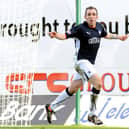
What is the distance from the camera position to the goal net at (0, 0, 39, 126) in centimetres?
1046

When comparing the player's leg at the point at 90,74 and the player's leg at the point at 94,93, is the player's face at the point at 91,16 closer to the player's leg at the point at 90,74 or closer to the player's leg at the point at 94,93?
the player's leg at the point at 90,74

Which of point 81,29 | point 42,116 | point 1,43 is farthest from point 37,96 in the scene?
point 81,29

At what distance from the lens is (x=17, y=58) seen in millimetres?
10648

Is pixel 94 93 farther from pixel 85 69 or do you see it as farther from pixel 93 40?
pixel 93 40

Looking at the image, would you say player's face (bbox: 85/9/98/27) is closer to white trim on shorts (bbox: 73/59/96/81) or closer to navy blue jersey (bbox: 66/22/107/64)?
navy blue jersey (bbox: 66/22/107/64)

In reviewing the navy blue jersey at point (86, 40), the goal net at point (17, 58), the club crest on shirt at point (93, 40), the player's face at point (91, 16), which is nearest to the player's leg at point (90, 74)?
the navy blue jersey at point (86, 40)

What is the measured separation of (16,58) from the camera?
10656 millimetres

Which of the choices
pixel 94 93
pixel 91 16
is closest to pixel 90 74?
pixel 94 93

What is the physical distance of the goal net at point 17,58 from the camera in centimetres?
1046

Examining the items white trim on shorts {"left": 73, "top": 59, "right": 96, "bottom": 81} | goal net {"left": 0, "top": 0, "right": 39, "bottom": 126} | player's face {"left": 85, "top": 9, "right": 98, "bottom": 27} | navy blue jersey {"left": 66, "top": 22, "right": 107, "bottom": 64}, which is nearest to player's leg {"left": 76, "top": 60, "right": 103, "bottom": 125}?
white trim on shorts {"left": 73, "top": 59, "right": 96, "bottom": 81}

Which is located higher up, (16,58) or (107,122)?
(16,58)

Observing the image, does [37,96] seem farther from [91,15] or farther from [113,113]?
[91,15]

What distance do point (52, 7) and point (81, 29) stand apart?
1867 millimetres

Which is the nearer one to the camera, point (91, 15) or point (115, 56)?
point (91, 15)
